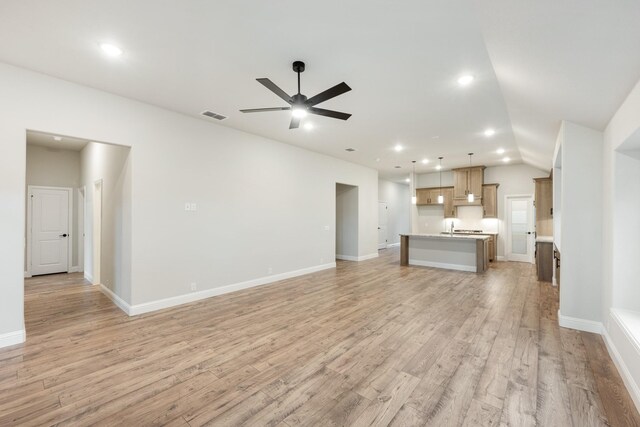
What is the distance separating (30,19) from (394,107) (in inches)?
153

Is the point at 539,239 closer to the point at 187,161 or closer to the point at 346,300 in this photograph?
the point at 346,300

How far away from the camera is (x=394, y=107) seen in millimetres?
4098

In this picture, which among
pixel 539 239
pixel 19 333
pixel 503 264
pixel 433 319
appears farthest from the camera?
pixel 503 264

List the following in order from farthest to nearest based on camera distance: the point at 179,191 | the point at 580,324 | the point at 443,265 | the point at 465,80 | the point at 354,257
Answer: the point at 354,257, the point at 443,265, the point at 179,191, the point at 580,324, the point at 465,80

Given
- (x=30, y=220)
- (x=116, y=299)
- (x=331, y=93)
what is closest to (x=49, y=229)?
(x=30, y=220)

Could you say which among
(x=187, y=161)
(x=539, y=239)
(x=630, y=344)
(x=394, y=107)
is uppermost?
(x=394, y=107)

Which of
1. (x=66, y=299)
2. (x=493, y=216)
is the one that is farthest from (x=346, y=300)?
(x=493, y=216)

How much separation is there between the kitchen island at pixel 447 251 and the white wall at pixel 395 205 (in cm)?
352

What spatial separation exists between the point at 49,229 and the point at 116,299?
165 inches

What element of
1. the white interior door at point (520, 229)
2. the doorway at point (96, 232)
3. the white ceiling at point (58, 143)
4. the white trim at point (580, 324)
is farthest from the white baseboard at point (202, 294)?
the white interior door at point (520, 229)

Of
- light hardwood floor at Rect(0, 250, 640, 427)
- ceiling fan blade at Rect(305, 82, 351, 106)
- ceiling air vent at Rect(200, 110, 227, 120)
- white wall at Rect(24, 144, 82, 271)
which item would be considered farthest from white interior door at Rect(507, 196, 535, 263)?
white wall at Rect(24, 144, 82, 271)

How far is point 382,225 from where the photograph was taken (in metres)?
11.4

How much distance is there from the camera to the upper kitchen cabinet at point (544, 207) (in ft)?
23.2

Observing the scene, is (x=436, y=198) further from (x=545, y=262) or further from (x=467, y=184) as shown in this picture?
(x=545, y=262)
